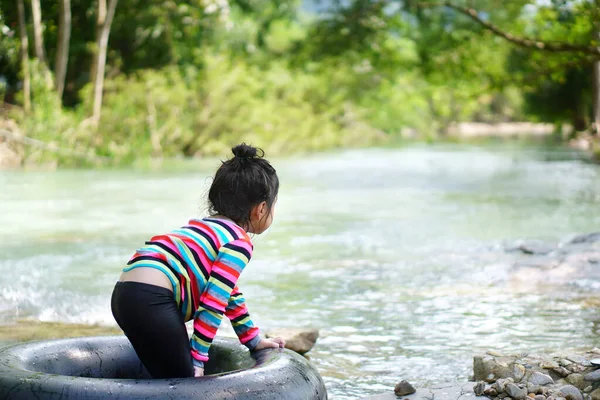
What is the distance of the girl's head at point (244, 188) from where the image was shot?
340 centimetres

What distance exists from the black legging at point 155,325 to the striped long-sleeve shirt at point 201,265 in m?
0.07

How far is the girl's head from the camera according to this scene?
3.40 meters

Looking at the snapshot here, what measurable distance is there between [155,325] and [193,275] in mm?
226

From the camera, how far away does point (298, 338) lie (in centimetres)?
499

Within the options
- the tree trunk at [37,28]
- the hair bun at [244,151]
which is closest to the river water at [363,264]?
the hair bun at [244,151]

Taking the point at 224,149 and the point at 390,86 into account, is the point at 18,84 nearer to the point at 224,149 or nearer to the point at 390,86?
the point at 224,149

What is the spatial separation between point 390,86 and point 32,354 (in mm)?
46885

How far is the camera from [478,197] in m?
15.3

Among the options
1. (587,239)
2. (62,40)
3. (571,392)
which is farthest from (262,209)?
(62,40)

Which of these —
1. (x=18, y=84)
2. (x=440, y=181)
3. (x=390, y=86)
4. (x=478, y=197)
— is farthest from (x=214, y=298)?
(x=390, y=86)

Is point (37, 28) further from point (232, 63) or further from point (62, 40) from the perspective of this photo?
point (232, 63)

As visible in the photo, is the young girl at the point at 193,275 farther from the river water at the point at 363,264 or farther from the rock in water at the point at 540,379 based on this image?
the rock in water at the point at 540,379

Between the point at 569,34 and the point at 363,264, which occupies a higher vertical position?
the point at 569,34

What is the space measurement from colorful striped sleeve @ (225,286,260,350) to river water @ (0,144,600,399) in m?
0.93
